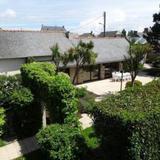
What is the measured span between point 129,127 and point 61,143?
4551 millimetres

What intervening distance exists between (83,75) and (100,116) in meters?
25.2

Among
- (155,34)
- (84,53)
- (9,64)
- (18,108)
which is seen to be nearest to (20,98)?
(18,108)

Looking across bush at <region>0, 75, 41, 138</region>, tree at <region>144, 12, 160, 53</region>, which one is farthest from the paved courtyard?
bush at <region>0, 75, 41, 138</region>

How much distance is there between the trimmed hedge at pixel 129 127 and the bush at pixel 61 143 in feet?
5.94

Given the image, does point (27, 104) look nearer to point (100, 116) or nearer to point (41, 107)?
point (41, 107)

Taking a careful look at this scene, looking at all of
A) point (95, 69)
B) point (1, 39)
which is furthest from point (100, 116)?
point (95, 69)

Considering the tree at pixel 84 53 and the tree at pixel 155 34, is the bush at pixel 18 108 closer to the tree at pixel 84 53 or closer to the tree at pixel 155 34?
the tree at pixel 84 53

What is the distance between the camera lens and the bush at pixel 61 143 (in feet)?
51.4

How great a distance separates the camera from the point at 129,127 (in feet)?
40.7

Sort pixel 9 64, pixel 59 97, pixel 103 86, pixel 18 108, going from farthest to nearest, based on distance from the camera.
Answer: pixel 103 86, pixel 9 64, pixel 18 108, pixel 59 97

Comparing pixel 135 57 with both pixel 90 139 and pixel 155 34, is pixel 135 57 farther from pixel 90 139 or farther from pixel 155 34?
pixel 155 34

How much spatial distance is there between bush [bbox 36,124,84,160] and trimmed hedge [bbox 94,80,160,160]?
1.81m

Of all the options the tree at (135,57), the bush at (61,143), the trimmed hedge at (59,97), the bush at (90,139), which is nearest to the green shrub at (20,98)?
the trimmed hedge at (59,97)

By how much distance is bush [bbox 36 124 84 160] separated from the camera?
15.7m
